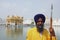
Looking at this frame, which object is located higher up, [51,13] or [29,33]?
[51,13]

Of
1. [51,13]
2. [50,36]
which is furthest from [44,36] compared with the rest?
[51,13]

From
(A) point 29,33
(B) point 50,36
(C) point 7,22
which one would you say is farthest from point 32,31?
(C) point 7,22

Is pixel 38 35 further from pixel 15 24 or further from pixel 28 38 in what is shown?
pixel 15 24

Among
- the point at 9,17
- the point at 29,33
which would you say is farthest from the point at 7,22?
the point at 29,33

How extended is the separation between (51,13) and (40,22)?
0.10 meters

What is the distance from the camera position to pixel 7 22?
25.8 metres

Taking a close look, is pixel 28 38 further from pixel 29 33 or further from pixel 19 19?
pixel 19 19

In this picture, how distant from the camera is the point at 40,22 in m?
1.52

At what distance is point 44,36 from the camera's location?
59.8 inches

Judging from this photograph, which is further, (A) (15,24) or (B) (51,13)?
(A) (15,24)

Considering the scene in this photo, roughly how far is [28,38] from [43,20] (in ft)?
0.52

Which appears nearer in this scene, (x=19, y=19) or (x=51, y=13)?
(x=51, y=13)

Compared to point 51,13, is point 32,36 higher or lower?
lower

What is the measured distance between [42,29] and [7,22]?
80.3ft
